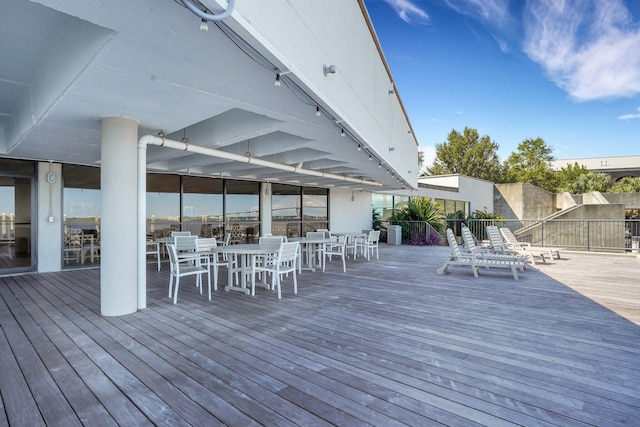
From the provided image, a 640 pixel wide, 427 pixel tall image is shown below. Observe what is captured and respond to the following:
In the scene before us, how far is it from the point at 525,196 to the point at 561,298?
1801 cm

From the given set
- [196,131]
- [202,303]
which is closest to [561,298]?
[202,303]

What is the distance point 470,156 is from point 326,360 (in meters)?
38.6

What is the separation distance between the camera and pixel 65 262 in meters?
7.77

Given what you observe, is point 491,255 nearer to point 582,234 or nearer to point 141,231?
point 141,231

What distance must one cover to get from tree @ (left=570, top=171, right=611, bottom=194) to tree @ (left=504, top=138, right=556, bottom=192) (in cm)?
576

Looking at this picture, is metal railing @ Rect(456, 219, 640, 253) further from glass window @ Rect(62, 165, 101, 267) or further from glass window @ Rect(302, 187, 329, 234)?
glass window @ Rect(62, 165, 101, 267)

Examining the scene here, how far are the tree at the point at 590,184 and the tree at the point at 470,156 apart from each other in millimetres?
10941

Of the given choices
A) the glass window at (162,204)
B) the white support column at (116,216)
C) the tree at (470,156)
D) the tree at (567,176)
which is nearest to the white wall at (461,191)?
the tree at (567,176)

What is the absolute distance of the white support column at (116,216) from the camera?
4.16 m

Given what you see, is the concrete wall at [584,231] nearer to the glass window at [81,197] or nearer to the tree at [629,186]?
the tree at [629,186]

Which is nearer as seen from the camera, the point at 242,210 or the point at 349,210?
the point at 242,210

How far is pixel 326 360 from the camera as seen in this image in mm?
2844

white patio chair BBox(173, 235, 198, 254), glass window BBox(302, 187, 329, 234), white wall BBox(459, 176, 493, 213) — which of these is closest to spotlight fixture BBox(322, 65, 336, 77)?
white patio chair BBox(173, 235, 198, 254)

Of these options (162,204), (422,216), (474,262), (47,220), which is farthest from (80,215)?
(422,216)
